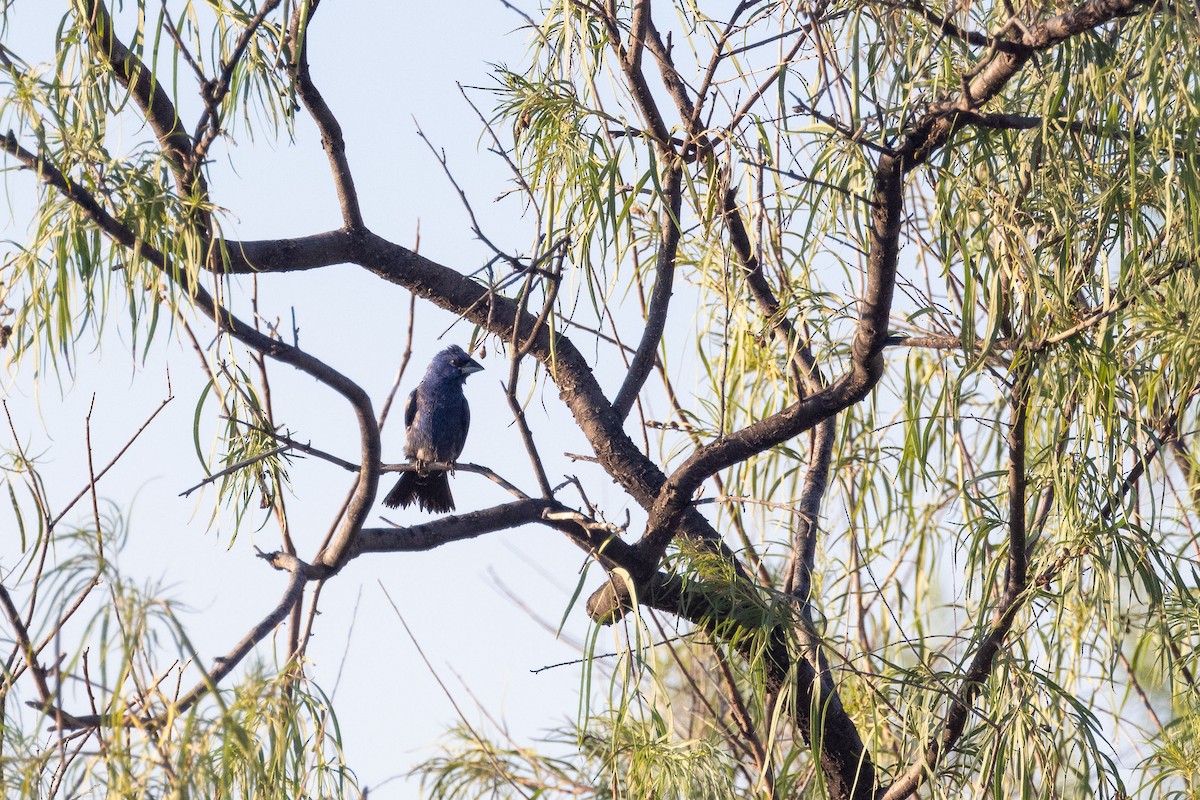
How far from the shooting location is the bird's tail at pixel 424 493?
466 cm

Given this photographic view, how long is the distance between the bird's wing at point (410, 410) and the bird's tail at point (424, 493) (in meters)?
0.62

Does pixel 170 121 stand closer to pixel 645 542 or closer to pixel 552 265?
pixel 552 265

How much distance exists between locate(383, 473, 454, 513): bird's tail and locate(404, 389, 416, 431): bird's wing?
2.05ft

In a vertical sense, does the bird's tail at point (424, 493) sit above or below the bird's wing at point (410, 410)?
below

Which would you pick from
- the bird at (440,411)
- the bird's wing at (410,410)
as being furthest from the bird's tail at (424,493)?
the bird's wing at (410,410)

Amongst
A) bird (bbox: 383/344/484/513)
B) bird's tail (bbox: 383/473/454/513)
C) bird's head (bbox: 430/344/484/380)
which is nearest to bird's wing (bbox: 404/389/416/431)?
bird (bbox: 383/344/484/513)

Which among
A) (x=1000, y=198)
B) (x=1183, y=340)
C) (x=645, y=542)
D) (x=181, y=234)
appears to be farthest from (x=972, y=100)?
(x=181, y=234)

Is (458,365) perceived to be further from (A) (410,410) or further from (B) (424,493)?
(B) (424,493)

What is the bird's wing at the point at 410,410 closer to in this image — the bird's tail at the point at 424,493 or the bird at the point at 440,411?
the bird at the point at 440,411

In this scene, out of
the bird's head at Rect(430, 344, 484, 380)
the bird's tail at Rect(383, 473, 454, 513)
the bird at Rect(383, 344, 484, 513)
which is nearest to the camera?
the bird's tail at Rect(383, 473, 454, 513)

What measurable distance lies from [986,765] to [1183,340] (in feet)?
2.62

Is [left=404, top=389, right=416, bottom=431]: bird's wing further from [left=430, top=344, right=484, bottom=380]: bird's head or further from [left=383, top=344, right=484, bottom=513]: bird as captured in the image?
[left=430, top=344, right=484, bottom=380]: bird's head

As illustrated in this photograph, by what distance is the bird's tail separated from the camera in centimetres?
466

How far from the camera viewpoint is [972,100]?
193 cm
